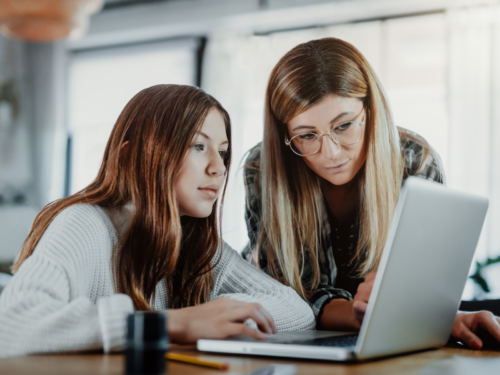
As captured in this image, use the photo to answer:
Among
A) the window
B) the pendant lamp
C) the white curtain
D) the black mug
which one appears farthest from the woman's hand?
the window

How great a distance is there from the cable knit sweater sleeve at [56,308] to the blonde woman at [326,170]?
71 centimetres

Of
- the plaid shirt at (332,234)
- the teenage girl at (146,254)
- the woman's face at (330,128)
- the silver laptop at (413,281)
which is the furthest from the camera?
the plaid shirt at (332,234)

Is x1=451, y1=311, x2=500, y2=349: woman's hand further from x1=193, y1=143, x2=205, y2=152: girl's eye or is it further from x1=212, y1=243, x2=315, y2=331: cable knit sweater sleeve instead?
x1=193, y1=143, x2=205, y2=152: girl's eye

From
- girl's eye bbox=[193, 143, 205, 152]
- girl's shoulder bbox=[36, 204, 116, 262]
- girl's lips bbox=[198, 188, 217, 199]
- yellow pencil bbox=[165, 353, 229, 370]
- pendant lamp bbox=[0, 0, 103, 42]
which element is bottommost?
yellow pencil bbox=[165, 353, 229, 370]

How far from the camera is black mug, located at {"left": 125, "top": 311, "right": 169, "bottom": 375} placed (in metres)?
0.56

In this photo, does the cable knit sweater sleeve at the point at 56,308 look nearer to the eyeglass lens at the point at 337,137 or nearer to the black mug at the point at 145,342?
the black mug at the point at 145,342

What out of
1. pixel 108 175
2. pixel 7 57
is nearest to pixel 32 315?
pixel 108 175

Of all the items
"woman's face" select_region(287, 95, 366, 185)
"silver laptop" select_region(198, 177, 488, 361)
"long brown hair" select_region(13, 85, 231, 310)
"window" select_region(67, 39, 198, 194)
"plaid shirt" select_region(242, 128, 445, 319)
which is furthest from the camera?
"window" select_region(67, 39, 198, 194)

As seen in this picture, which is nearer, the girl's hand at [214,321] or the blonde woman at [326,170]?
the girl's hand at [214,321]

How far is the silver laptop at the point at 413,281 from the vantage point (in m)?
0.67

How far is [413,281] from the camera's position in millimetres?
733

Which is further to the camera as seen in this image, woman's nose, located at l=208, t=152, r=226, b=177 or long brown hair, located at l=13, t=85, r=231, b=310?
woman's nose, located at l=208, t=152, r=226, b=177

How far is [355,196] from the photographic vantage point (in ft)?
5.47

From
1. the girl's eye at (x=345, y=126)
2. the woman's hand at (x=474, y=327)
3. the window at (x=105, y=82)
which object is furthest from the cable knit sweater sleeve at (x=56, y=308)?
the window at (x=105, y=82)
